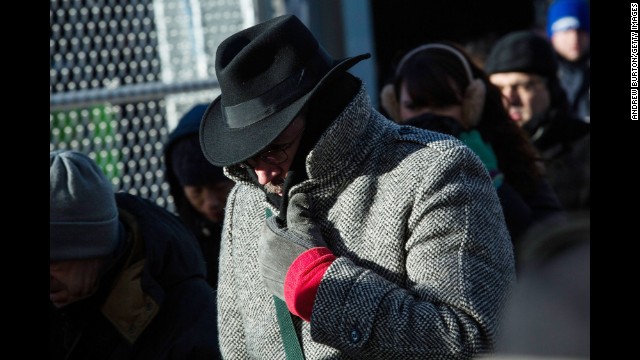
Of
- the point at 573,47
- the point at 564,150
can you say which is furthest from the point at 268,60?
the point at 573,47

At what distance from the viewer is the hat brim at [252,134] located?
2.22 m

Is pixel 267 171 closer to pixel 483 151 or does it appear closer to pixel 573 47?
pixel 483 151

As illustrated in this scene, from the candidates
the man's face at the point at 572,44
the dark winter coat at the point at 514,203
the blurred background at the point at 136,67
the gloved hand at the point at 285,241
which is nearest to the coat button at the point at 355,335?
the gloved hand at the point at 285,241

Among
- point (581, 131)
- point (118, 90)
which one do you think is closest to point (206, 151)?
point (581, 131)

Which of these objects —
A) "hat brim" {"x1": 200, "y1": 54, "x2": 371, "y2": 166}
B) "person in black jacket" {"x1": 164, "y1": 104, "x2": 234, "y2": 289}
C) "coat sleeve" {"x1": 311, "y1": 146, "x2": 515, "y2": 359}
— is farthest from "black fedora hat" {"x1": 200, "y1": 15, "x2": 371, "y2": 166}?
"person in black jacket" {"x1": 164, "y1": 104, "x2": 234, "y2": 289}

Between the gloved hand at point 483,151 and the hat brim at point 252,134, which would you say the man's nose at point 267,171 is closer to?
the hat brim at point 252,134

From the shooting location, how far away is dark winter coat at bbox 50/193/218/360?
304 cm

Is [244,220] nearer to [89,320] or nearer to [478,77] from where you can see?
[89,320]

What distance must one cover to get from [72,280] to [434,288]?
52.9 inches

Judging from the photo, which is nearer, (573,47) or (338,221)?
(338,221)

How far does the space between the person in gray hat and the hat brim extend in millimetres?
822

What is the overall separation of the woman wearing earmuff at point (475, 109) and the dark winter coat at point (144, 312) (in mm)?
978

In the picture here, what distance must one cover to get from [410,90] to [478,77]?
252 millimetres

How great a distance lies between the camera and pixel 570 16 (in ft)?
21.0
